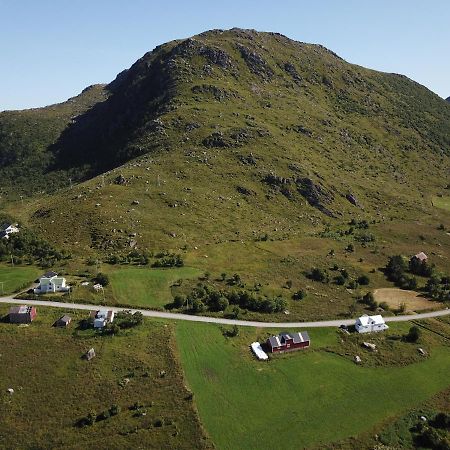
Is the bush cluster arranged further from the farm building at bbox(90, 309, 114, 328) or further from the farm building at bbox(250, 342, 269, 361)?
the farm building at bbox(90, 309, 114, 328)

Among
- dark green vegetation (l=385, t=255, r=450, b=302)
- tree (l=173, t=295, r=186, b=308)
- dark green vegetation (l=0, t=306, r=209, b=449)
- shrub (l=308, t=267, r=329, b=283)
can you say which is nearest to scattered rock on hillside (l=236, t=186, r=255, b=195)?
dark green vegetation (l=385, t=255, r=450, b=302)

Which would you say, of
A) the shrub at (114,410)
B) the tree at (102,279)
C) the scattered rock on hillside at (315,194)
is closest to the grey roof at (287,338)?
the shrub at (114,410)

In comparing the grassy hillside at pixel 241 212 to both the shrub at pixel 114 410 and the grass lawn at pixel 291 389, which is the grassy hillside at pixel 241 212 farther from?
the shrub at pixel 114 410

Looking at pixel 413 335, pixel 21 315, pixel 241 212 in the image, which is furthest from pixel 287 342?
pixel 241 212

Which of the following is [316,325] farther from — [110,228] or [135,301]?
[110,228]

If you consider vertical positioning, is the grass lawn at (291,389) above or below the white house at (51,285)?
below

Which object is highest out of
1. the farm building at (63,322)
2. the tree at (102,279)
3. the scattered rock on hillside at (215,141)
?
the scattered rock on hillside at (215,141)

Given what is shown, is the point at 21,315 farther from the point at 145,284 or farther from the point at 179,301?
the point at 179,301
